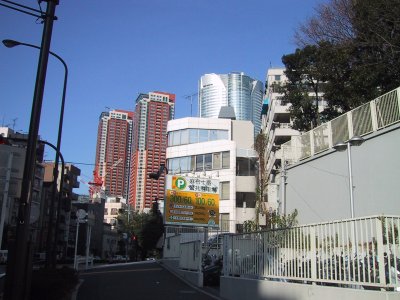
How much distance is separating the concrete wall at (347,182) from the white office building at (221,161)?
18764 millimetres

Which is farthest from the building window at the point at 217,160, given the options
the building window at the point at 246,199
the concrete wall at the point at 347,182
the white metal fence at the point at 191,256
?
the white metal fence at the point at 191,256

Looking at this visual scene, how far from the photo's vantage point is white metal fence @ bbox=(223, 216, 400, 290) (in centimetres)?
839

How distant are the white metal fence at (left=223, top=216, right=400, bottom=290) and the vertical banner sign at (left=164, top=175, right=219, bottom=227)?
1854 cm

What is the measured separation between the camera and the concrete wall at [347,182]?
17.5 m

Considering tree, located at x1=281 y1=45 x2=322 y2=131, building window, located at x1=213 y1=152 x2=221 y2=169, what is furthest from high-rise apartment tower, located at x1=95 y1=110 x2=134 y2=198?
tree, located at x1=281 y1=45 x2=322 y2=131

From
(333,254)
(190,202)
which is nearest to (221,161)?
(190,202)

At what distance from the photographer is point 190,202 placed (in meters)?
33.4

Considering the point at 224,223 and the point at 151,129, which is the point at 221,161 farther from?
the point at 151,129

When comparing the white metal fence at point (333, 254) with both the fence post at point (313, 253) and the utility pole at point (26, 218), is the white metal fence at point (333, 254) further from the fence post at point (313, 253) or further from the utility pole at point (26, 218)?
the utility pole at point (26, 218)

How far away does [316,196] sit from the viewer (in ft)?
77.6

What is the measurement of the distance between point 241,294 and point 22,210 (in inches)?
317

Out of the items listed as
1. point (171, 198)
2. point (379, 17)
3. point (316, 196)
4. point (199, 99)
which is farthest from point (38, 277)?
point (199, 99)

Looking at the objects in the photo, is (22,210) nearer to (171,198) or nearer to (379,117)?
(379,117)

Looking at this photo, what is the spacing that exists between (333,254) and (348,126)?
476 inches
